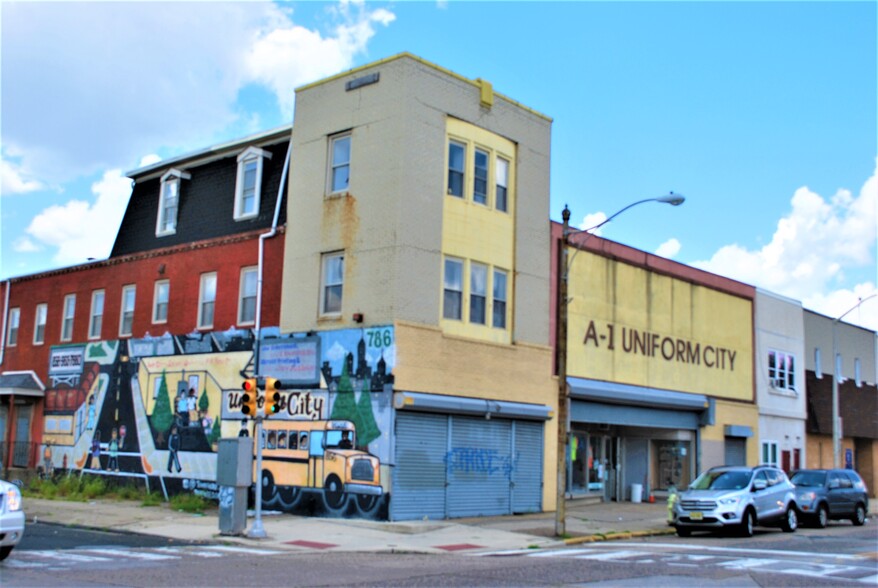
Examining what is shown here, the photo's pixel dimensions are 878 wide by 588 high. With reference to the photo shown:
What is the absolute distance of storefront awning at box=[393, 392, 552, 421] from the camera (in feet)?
74.4

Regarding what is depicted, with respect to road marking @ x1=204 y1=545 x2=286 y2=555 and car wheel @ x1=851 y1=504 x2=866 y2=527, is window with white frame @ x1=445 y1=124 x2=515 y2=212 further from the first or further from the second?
car wheel @ x1=851 y1=504 x2=866 y2=527

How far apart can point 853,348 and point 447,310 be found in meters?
28.5

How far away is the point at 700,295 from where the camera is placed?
35.2m

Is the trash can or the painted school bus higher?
the painted school bus

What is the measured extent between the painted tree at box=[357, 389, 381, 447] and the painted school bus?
25 cm

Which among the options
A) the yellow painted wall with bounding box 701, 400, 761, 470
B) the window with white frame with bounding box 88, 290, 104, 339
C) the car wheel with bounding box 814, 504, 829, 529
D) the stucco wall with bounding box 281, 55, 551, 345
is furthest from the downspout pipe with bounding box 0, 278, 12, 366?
the car wheel with bounding box 814, 504, 829, 529

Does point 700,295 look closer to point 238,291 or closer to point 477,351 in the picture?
point 477,351

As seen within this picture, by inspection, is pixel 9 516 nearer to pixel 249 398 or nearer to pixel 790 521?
pixel 249 398

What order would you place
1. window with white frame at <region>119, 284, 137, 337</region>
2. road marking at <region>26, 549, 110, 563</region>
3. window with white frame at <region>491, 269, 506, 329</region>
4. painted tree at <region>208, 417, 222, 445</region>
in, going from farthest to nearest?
window with white frame at <region>119, 284, 137, 337</region>, painted tree at <region>208, 417, 222, 445</region>, window with white frame at <region>491, 269, 506, 329</region>, road marking at <region>26, 549, 110, 563</region>

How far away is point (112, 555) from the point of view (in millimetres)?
15430

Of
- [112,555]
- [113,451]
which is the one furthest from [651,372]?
[112,555]

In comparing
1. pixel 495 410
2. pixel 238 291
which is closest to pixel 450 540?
pixel 495 410

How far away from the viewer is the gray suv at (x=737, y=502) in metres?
22.0

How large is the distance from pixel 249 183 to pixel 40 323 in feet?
39.0
